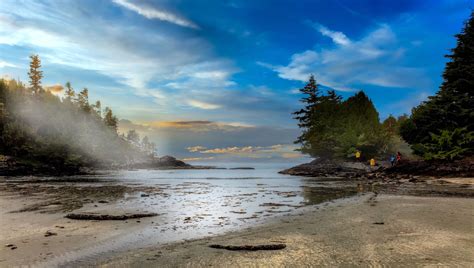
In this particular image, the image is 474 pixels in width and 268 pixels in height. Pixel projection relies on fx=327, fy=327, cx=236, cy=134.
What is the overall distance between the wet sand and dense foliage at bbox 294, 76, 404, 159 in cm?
5207

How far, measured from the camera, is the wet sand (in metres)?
5.48

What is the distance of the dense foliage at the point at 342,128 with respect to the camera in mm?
61000

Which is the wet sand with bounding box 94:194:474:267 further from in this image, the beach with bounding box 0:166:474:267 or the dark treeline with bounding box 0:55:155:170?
the dark treeline with bounding box 0:55:155:170

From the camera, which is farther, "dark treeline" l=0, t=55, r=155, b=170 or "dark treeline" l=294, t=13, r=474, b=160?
"dark treeline" l=0, t=55, r=155, b=170

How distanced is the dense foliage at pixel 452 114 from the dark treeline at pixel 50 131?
6365 cm

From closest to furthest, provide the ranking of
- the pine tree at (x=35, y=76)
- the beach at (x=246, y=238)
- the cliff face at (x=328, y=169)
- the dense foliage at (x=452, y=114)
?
the beach at (x=246, y=238)
the dense foliage at (x=452, y=114)
the cliff face at (x=328, y=169)
the pine tree at (x=35, y=76)

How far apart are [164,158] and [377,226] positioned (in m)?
133

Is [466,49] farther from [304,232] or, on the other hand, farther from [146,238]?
[146,238]

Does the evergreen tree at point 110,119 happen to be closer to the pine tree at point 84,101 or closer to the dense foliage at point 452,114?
the pine tree at point 84,101

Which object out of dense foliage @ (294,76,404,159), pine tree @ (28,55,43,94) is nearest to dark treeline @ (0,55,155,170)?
pine tree @ (28,55,43,94)

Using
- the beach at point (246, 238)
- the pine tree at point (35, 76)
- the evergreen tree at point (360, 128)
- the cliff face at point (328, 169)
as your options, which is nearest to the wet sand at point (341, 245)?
the beach at point (246, 238)

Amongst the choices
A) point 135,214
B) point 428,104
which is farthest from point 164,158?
point 135,214

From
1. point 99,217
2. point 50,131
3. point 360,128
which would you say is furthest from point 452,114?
point 50,131

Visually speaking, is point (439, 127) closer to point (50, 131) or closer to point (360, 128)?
point (360, 128)
